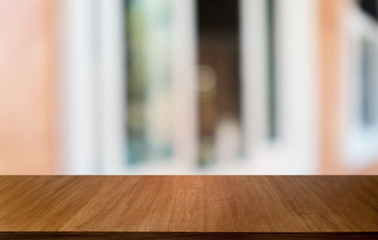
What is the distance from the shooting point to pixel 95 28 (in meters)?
2.93

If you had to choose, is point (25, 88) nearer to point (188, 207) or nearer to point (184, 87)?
point (184, 87)

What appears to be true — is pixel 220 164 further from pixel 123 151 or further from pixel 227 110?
pixel 123 151

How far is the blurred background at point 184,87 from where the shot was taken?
2.90 m

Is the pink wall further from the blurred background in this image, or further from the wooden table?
the wooden table

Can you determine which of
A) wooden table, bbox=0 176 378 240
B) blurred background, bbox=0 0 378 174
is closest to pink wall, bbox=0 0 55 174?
blurred background, bbox=0 0 378 174

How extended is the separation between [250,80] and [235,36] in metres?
0.27

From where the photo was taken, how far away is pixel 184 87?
2.98 meters

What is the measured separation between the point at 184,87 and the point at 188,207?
252cm

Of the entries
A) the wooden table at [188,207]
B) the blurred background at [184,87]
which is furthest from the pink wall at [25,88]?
the wooden table at [188,207]

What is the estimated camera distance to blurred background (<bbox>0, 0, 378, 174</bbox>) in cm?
290

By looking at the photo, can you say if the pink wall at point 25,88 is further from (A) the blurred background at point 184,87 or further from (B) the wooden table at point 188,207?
(B) the wooden table at point 188,207

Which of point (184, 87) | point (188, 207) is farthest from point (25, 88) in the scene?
point (188, 207)

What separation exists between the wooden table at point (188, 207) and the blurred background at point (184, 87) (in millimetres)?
2331

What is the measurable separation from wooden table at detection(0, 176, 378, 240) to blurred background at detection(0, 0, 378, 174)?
233 centimetres
